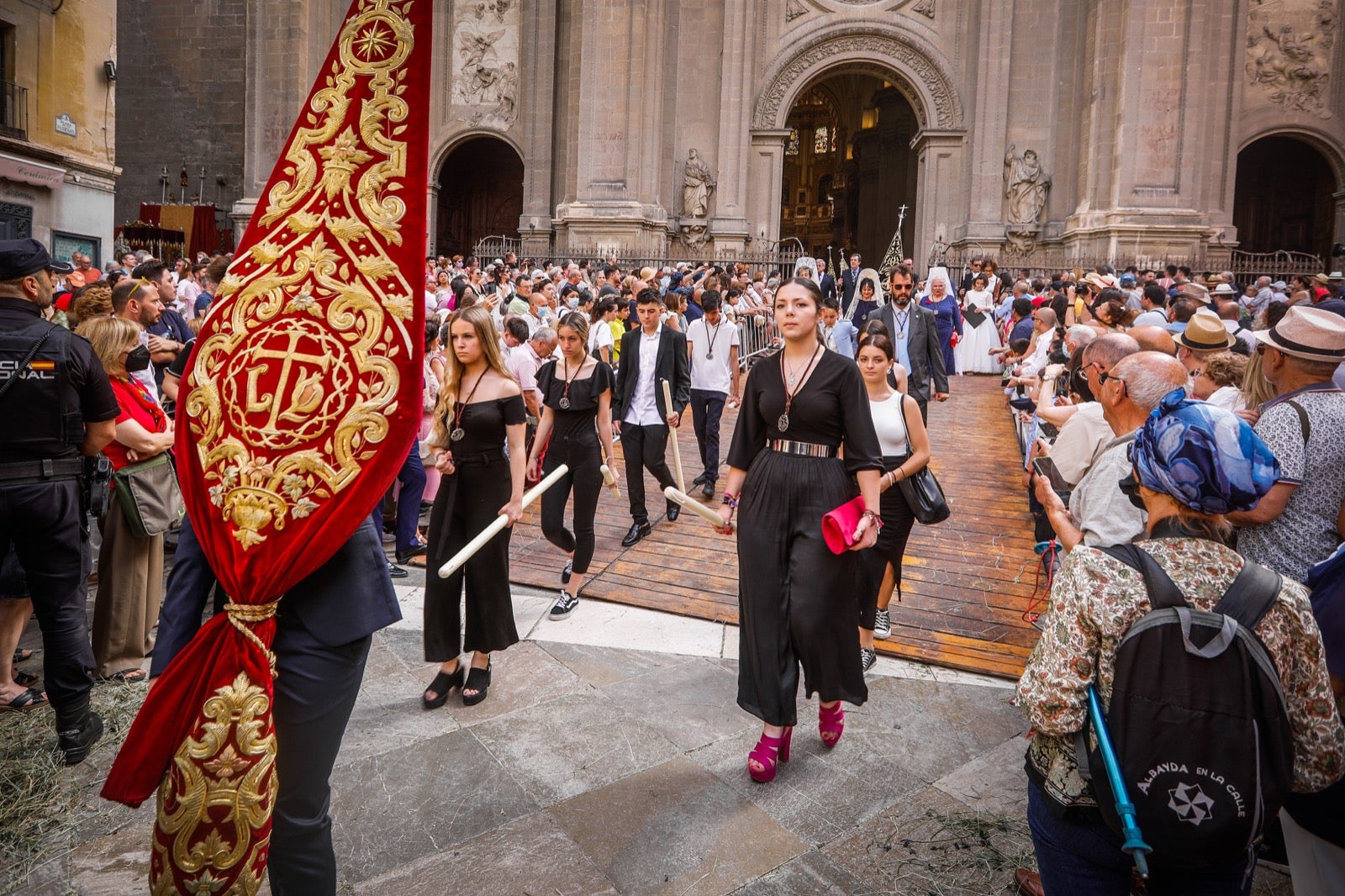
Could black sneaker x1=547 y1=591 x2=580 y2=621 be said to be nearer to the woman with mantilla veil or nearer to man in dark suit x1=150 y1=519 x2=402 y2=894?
man in dark suit x1=150 y1=519 x2=402 y2=894

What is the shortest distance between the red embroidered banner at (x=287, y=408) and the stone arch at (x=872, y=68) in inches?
926

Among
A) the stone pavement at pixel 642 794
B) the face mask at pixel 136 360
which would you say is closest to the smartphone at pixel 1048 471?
the stone pavement at pixel 642 794

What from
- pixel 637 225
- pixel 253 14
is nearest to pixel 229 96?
pixel 253 14

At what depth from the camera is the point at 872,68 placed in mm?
24703

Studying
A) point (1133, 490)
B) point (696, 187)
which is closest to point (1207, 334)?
point (1133, 490)

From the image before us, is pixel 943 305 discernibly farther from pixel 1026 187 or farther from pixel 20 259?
pixel 1026 187

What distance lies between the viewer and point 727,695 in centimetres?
478

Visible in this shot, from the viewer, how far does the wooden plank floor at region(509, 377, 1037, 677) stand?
5652 mm

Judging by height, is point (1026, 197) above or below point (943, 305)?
above

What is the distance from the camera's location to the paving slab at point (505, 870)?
10.1 feet

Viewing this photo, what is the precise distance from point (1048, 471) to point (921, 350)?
4.10 metres

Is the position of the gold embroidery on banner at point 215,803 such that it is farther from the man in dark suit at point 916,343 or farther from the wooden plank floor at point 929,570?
the man in dark suit at point 916,343

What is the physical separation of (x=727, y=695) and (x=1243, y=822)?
10.1ft

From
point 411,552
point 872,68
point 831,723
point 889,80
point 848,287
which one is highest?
point 872,68
